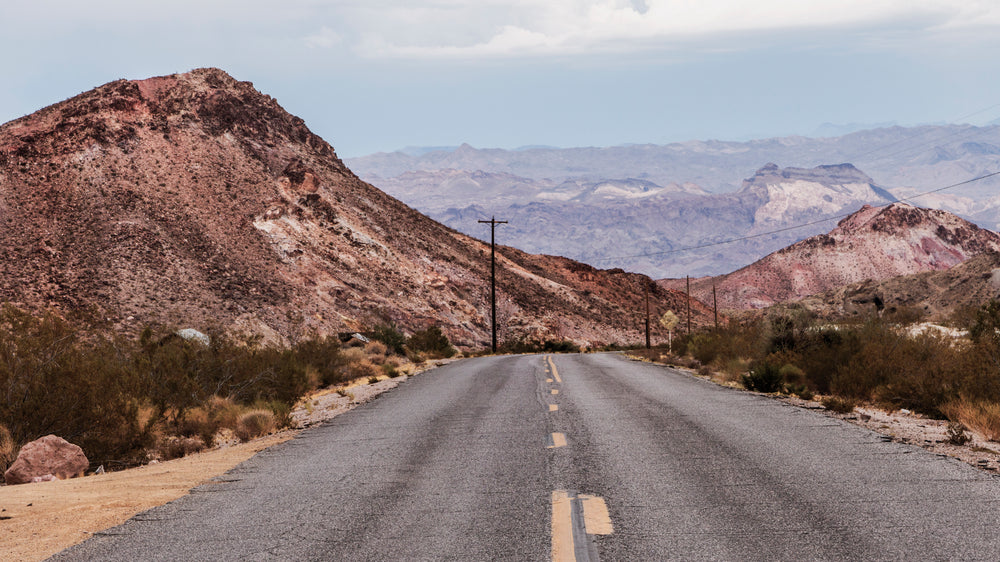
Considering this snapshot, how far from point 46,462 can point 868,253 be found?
626 ft

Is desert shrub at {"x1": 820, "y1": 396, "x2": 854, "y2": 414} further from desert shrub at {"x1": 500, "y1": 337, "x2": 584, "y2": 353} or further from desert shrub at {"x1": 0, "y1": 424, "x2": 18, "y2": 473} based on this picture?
desert shrub at {"x1": 500, "y1": 337, "x2": 584, "y2": 353}

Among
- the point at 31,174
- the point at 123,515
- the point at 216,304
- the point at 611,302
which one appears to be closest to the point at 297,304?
the point at 216,304

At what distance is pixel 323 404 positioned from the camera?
1775 cm

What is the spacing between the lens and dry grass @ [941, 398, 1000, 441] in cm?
1099

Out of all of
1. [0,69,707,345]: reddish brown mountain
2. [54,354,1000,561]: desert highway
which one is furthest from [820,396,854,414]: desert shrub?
[0,69,707,345]: reddish brown mountain

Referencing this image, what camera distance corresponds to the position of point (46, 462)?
33.7 ft

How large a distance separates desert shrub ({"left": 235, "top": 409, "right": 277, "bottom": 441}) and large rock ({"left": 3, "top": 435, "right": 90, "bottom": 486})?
2.96 m

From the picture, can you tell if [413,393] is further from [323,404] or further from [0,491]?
[0,491]

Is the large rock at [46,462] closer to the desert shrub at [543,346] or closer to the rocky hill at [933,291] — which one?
the desert shrub at [543,346]

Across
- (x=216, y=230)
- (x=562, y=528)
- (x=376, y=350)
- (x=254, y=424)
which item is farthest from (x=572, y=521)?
(x=216, y=230)

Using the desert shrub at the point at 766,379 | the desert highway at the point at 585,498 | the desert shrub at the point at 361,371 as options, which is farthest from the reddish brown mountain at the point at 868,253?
the desert highway at the point at 585,498

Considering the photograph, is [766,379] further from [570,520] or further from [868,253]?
[868,253]

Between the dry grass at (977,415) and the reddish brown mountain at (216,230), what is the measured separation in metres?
39.1

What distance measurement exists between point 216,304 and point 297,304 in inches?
231
